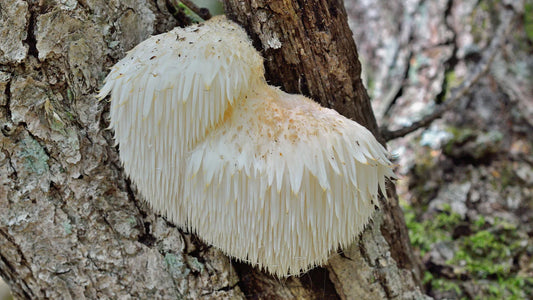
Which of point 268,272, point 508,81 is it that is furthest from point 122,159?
point 508,81

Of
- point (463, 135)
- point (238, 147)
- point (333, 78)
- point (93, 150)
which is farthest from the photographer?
point (463, 135)

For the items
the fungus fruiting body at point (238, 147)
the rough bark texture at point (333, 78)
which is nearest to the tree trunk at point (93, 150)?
the rough bark texture at point (333, 78)

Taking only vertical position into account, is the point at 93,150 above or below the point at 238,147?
below

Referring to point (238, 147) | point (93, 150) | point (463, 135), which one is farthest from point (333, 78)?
point (463, 135)

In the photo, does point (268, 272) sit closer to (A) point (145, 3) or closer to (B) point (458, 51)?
(A) point (145, 3)

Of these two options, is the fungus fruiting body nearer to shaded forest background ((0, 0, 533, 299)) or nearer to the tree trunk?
the tree trunk

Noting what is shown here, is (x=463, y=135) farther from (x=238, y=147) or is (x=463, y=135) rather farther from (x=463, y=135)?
(x=238, y=147)

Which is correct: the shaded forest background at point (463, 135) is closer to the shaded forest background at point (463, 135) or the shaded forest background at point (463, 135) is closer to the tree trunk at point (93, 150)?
the shaded forest background at point (463, 135)
